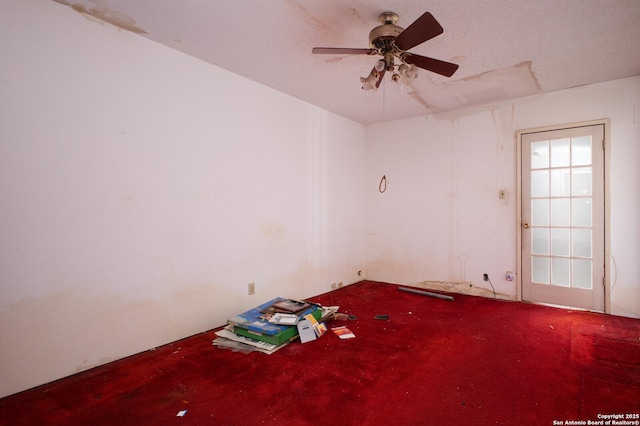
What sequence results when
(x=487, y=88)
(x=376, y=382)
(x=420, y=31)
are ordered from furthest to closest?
(x=487, y=88) → (x=376, y=382) → (x=420, y=31)

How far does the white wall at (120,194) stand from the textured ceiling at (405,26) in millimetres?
286

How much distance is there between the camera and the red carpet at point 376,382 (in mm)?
1711

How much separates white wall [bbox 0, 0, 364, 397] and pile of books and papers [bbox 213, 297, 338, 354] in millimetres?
379

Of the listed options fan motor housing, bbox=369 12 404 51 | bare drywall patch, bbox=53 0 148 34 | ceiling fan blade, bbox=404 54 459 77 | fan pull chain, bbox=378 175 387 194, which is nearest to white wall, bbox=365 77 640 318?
fan pull chain, bbox=378 175 387 194

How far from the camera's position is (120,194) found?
7.80 ft

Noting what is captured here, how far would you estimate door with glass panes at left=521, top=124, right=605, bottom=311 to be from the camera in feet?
11.2

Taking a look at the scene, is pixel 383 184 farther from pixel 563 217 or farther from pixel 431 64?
pixel 431 64

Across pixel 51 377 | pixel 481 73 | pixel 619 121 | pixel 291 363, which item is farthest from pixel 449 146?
pixel 51 377

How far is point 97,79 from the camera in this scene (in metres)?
2.27

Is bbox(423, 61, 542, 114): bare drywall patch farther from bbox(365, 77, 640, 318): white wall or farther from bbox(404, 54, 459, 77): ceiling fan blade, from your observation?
bbox(404, 54, 459, 77): ceiling fan blade

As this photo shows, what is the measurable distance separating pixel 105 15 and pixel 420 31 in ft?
7.22

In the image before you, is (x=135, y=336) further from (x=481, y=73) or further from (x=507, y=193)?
(x=507, y=193)

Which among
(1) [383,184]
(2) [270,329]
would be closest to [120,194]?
(2) [270,329]

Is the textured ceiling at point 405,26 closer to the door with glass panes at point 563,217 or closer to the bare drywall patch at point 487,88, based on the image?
the bare drywall patch at point 487,88
